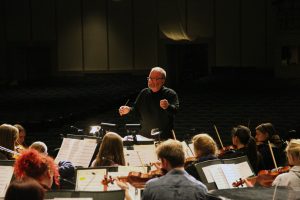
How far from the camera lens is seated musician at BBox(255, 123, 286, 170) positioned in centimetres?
618

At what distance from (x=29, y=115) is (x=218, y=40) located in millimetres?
8673

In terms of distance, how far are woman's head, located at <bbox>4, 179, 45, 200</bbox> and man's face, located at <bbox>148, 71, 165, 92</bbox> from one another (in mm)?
3887

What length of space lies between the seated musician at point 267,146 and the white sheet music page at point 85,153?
192 centimetres

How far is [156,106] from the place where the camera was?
21.1ft

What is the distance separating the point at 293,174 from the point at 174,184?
0.98 meters

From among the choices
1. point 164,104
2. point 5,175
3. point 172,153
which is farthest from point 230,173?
point 164,104

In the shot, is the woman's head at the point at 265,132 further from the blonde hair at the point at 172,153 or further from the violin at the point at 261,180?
the blonde hair at the point at 172,153

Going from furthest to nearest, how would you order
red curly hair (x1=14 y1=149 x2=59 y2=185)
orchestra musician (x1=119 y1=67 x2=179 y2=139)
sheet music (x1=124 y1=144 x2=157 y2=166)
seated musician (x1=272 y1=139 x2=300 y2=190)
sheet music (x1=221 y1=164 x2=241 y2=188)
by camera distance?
orchestra musician (x1=119 y1=67 x2=179 y2=139) → sheet music (x1=124 y1=144 x2=157 y2=166) → sheet music (x1=221 y1=164 x2=241 y2=188) → seated musician (x1=272 y1=139 x2=300 y2=190) → red curly hair (x1=14 y1=149 x2=59 y2=185)

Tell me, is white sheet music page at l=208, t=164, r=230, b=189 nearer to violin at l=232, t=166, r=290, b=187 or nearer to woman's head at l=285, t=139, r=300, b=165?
violin at l=232, t=166, r=290, b=187

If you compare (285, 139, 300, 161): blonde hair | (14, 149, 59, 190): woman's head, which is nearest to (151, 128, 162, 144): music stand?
(285, 139, 300, 161): blonde hair

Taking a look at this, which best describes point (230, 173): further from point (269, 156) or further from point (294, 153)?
point (269, 156)

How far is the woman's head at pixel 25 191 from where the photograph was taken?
2.50m

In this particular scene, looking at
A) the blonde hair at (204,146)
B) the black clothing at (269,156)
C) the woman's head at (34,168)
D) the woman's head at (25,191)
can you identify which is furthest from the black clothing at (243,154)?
the woman's head at (25,191)

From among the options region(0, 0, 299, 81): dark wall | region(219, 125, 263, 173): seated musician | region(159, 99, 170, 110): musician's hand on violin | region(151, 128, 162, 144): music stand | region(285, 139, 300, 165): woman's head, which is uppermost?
region(0, 0, 299, 81): dark wall
